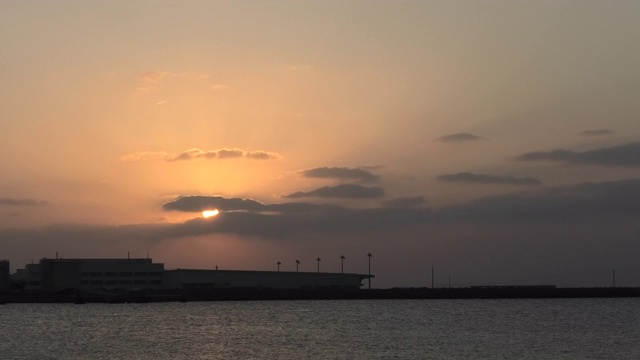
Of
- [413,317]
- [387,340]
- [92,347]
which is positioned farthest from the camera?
[413,317]

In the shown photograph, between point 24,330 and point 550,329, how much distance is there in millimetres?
57749

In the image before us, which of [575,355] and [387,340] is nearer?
[575,355]

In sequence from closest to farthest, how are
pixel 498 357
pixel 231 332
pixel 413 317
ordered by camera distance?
pixel 498 357 < pixel 231 332 < pixel 413 317

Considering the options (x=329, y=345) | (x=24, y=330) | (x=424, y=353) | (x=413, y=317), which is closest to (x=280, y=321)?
(x=413, y=317)

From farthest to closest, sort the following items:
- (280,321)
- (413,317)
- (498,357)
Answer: (413,317)
(280,321)
(498,357)

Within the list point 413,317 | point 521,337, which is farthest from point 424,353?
point 413,317

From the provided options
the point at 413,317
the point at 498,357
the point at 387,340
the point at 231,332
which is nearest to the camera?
the point at 498,357

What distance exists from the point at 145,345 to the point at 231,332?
17.1 metres

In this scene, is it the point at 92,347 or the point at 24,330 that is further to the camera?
the point at 24,330

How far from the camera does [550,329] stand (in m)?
106

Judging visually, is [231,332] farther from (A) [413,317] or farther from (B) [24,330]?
(A) [413,317]

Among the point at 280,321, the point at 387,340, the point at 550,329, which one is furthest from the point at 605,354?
the point at 280,321

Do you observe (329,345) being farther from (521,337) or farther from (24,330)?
(24,330)

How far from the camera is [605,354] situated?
7812 centimetres
